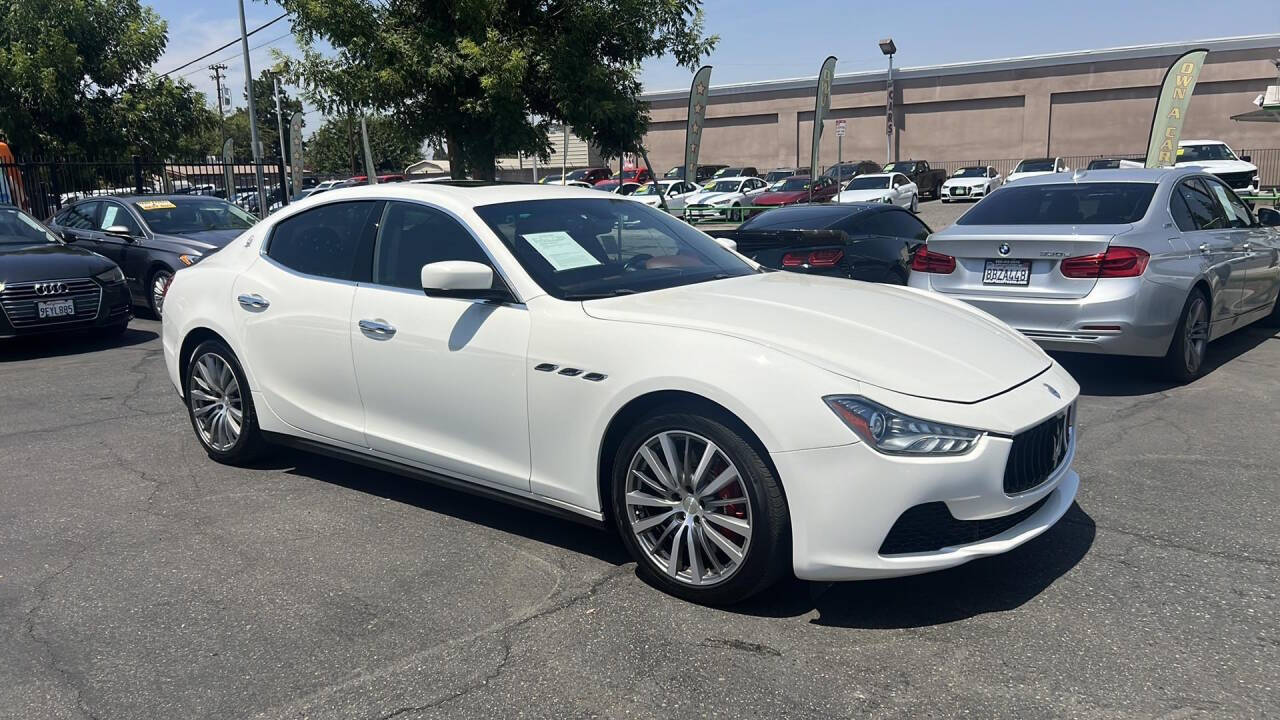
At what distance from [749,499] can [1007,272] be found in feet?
14.5

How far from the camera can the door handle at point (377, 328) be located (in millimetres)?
4504

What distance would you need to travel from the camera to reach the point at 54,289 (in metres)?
9.52

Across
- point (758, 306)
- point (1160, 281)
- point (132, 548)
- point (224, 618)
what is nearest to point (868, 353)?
point (758, 306)

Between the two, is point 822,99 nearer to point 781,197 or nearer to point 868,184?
point 781,197

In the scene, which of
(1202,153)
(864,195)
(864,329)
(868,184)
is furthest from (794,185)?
(864,329)

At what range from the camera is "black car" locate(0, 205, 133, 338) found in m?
9.29

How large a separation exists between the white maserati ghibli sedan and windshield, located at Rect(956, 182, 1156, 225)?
3408mm

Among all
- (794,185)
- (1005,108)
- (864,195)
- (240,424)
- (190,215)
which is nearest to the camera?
(240,424)

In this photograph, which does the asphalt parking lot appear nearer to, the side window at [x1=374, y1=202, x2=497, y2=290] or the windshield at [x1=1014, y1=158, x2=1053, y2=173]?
the side window at [x1=374, y1=202, x2=497, y2=290]

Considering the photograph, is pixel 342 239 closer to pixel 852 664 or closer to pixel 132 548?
pixel 132 548

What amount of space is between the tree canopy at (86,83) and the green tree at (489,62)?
297 inches

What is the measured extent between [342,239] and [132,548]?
171 cm

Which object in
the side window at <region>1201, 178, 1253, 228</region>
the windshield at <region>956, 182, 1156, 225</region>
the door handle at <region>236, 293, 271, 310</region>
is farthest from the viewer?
the side window at <region>1201, 178, 1253, 228</region>

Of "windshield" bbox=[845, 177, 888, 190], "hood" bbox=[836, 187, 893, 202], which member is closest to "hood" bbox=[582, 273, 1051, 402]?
"hood" bbox=[836, 187, 893, 202]
